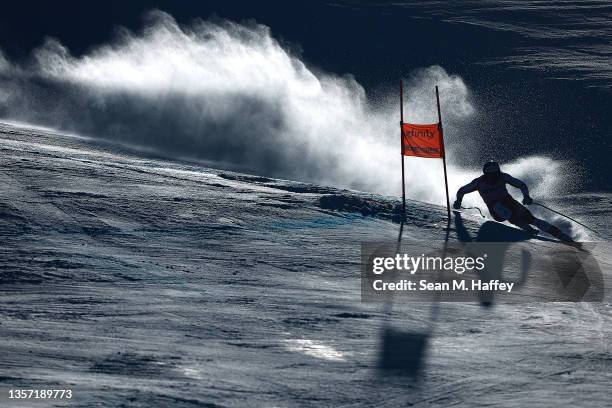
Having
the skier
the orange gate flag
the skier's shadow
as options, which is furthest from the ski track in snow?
the orange gate flag

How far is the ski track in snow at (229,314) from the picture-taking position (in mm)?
7754

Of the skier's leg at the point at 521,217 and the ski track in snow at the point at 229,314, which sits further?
the skier's leg at the point at 521,217

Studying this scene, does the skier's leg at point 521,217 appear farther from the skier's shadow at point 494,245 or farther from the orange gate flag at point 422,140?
the orange gate flag at point 422,140

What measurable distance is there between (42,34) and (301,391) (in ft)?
71.9

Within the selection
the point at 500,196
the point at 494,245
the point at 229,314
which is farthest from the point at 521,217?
the point at 229,314

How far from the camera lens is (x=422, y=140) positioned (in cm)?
1386

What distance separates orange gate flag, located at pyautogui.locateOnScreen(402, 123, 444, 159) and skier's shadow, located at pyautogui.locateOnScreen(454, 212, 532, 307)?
3.48 feet

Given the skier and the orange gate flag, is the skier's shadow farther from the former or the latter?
the orange gate flag

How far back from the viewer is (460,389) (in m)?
7.92

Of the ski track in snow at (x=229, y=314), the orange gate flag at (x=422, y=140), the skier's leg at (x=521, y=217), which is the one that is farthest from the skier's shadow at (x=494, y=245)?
the orange gate flag at (x=422, y=140)

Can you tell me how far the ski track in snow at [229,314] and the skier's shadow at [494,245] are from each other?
404mm

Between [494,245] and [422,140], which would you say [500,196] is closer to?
[494,245]

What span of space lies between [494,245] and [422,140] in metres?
1.83

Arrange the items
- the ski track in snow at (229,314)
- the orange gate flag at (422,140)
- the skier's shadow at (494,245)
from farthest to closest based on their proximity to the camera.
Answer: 1. the orange gate flag at (422,140)
2. the skier's shadow at (494,245)
3. the ski track in snow at (229,314)
